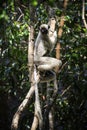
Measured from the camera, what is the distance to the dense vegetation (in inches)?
275

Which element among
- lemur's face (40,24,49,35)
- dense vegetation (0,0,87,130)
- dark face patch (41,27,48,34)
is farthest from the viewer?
dense vegetation (0,0,87,130)

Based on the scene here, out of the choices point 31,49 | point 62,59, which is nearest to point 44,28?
point 31,49

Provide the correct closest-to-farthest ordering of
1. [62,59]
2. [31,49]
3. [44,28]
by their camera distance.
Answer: [31,49], [44,28], [62,59]

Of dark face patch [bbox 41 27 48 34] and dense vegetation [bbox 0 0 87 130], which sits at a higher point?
dark face patch [bbox 41 27 48 34]

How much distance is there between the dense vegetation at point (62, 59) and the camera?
6.98 meters

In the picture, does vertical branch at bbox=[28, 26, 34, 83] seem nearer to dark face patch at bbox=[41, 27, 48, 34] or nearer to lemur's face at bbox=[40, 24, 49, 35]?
lemur's face at bbox=[40, 24, 49, 35]

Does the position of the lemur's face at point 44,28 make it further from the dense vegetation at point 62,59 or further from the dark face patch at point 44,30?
the dense vegetation at point 62,59

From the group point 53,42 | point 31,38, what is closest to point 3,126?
point 53,42

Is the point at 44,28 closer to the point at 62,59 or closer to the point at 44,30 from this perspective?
the point at 44,30

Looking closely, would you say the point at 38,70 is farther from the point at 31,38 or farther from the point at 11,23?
the point at 11,23

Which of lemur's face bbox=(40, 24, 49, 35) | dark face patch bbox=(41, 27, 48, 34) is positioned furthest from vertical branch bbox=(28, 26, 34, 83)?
dark face patch bbox=(41, 27, 48, 34)

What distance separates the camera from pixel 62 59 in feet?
24.7

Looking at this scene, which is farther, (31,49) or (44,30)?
(44,30)

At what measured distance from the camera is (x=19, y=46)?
25.2ft
